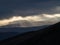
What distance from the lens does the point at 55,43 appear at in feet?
75.6

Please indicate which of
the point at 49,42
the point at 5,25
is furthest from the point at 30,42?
the point at 5,25

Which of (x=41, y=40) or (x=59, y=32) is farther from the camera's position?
(x=59, y=32)

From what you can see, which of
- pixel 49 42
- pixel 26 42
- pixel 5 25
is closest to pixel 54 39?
pixel 49 42

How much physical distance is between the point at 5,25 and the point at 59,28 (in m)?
32.1

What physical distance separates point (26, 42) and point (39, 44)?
2033 millimetres

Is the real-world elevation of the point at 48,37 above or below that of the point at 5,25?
below

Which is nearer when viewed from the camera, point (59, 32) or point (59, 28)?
point (59, 32)

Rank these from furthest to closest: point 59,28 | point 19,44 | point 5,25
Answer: point 5,25 < point 59,28 < point 19,44

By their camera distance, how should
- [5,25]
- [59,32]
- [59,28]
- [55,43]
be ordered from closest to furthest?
[55,43] < [59,32] < [59,28] < [5,25]

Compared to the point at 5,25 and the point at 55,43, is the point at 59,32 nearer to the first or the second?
the point at 55,43

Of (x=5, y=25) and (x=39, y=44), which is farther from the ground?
(x=5, y=25)

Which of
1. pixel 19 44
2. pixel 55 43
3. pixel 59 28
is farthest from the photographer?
pixel 59 28

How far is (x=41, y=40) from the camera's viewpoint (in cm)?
2452

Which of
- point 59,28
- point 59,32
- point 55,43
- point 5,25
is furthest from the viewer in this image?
point 5,25
